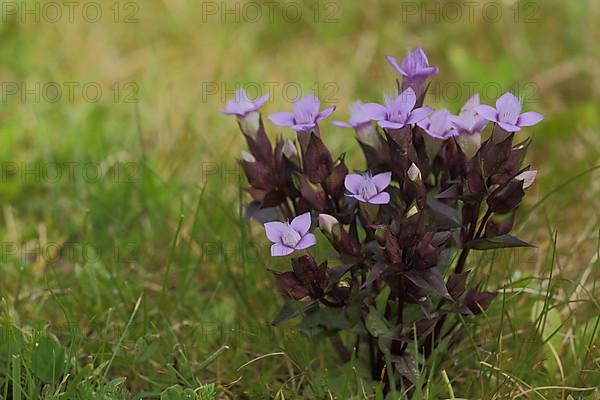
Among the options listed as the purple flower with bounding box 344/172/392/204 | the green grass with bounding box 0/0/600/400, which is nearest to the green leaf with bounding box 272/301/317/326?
the green grass with bounding box 0/0/600/400

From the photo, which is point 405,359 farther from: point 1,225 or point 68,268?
point 1,225

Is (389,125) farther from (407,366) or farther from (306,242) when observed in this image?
(407,366)

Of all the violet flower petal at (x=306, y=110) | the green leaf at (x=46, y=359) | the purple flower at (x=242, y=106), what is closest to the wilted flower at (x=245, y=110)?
the purple flower at (x=242, y=106)

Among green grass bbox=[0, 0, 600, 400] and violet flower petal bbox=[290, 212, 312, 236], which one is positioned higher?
violet flower petal bbox=[290, 212, 312, 236]

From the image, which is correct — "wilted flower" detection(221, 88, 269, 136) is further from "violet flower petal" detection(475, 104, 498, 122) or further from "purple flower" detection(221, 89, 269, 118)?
"violet flower petal" detection(475, 104, 498, 122)

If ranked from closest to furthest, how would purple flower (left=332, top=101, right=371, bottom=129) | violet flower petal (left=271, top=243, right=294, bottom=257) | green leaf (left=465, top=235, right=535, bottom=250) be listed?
violet flower petal (left=271, top=243, right=294, bottom=257) → green leaf (left=465, top=235, right=535, bottom=250) → purple flower (left=332, top=101, right=371, bottom=129)

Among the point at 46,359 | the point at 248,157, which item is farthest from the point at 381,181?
the point at 46,359

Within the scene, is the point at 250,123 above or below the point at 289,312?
above
